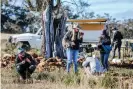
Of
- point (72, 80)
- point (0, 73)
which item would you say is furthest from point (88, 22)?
point (72, 80)

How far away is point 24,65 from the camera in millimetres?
12648

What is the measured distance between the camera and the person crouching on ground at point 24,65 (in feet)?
41.4

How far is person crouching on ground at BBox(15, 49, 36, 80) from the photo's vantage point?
12.6 m

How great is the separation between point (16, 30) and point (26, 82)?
41758 mm

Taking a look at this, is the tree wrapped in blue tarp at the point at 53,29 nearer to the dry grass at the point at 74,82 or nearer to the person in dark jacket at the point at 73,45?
the person in dark jacket at the point at 73,45

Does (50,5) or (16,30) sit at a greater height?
(50,5)

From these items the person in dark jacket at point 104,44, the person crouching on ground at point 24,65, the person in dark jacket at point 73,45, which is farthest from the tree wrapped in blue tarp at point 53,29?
the person crouching on ground at point 24,65

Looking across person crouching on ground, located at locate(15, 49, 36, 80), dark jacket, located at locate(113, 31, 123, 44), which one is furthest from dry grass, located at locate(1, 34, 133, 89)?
dark jacket, located at locate(113, 31, 123, 44)

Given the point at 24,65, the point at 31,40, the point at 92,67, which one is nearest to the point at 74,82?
the point at 92,67

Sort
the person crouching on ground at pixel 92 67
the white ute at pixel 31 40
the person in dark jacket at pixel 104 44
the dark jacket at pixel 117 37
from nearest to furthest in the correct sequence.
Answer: the person crouching on ground at pixel 92 67 → the person in dark jacket at pixel 104 44 → the dark jacket at pixel 117 37 → the white ute at pixel 31 40

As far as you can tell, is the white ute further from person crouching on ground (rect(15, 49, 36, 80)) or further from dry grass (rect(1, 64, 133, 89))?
dry grass (rect(1, 64, 133, 89))

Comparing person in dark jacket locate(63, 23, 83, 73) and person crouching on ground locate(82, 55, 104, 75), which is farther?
person in dark jacket locate(63, 23, 83, 73)

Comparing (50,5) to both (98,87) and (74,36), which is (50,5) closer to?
(74,36)

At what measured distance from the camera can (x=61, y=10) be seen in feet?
67.5
